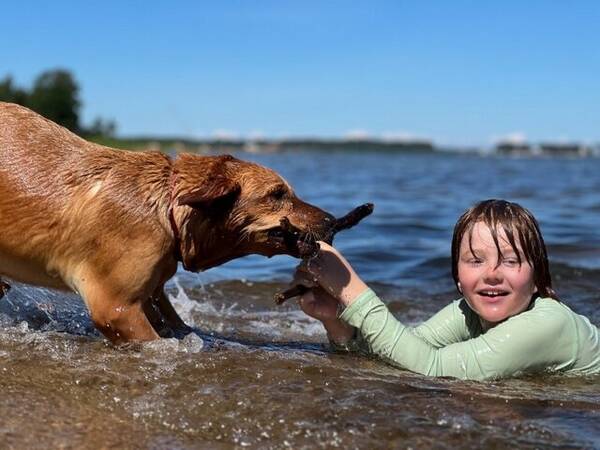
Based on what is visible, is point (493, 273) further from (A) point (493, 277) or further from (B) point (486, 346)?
(B) point (486, 346)

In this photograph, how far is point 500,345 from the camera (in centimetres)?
534

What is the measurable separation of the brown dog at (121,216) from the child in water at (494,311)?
1.71ft

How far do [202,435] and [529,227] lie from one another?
251 cm

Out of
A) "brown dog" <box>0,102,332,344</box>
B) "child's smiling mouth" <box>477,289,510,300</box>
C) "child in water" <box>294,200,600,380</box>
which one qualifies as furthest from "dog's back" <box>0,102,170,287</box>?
"child's smiling mouth" <box>477,289,510,300</box>

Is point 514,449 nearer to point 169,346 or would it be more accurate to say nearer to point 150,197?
point 169,346

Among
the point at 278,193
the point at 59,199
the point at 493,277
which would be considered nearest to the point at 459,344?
the point at 493,277

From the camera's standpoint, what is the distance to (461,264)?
18.2 feet

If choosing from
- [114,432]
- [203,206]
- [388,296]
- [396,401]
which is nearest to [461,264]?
[396,401]

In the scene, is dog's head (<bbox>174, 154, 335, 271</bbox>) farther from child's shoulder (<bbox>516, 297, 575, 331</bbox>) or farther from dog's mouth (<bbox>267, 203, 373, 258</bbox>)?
child's shoulder (<bbox>516, 297, 575, 331</bbox>)

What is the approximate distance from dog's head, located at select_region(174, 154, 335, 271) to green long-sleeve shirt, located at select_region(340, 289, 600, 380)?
64 cm

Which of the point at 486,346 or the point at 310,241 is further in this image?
the point at 310,241

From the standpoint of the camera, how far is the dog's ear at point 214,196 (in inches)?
211

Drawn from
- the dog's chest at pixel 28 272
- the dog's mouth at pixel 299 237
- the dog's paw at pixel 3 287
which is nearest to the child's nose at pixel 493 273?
the dog's mouth at pixel 299 237

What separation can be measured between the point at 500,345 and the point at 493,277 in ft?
1.39
